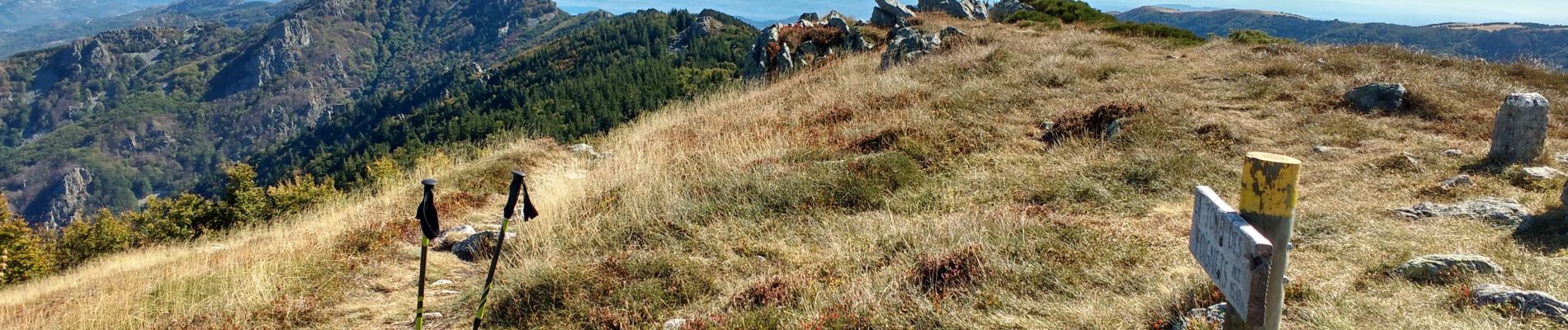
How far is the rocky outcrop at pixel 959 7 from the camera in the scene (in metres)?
23.4

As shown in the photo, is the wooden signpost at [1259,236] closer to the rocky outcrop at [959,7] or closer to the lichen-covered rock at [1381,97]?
the lichen-covered rock at [1381,97]

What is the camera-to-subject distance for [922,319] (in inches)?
158

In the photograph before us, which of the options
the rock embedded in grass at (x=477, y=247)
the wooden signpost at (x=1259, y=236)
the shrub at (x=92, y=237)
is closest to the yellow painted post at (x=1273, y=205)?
the wooden signpost at (x=1259, y=236)

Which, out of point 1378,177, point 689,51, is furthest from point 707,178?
point 689,51

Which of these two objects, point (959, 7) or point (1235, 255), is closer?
point (1235, 255)

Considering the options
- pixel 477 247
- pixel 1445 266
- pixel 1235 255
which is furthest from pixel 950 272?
pixel 477 247

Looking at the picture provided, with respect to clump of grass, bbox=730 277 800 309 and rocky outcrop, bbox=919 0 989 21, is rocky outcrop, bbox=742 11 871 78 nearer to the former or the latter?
rocky outcrop, bbox=919 0 989 21

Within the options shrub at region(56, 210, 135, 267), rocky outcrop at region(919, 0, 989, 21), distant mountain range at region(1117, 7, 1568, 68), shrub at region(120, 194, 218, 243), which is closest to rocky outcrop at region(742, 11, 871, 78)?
rocky outcrop at region(919, 0, 989, 21)

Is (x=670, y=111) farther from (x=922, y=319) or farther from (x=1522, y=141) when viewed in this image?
(x=1522, y=141)

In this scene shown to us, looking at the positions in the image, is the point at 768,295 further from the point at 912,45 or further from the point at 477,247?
the point at 912,45

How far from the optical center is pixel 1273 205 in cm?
218

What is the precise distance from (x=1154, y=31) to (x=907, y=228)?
16331 mm

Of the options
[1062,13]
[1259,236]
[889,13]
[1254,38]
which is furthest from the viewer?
[1062,13]

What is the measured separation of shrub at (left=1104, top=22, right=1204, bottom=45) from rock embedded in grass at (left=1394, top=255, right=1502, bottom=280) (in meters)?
14.4
